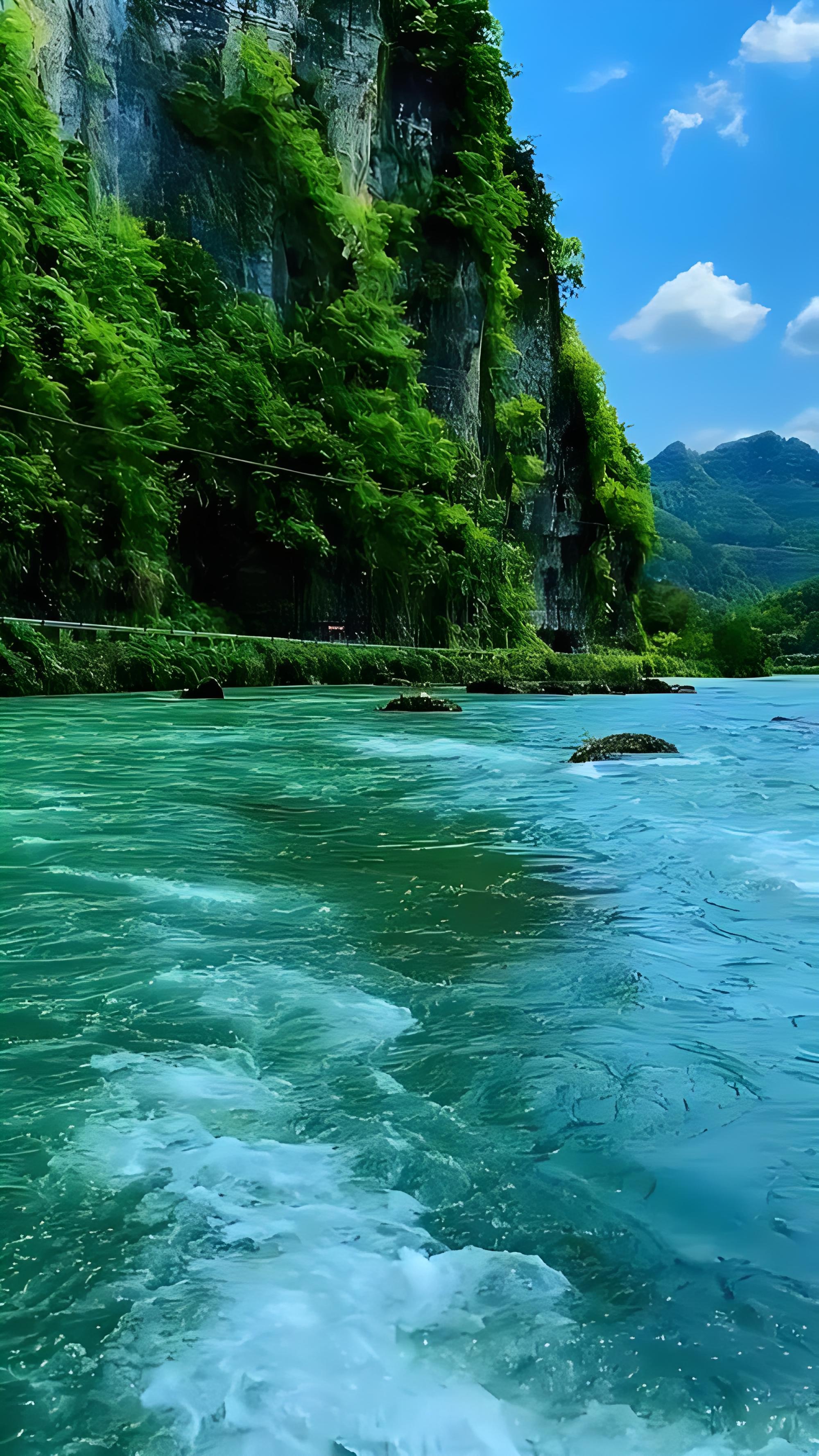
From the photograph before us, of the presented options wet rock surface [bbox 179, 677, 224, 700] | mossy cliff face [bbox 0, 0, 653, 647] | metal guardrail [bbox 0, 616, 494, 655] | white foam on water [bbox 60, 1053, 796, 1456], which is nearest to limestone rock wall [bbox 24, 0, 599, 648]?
mossy cliff face [bbox 0, 0, 653, 647]

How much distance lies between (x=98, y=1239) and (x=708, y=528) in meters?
177

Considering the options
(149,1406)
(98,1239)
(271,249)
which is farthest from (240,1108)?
(271,249)

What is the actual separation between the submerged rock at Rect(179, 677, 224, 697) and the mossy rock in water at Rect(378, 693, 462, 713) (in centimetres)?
279

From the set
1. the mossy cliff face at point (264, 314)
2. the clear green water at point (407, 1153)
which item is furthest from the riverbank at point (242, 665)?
the clear green water at point (407, 1153)

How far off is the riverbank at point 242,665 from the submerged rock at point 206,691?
5.24ft

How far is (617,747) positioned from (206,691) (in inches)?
316

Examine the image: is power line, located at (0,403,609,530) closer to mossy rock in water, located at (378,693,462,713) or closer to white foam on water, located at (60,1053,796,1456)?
mossy rock in water, located at (378,693,462,713)

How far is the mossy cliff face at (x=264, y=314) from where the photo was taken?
59.8ft

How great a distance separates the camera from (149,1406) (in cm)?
141

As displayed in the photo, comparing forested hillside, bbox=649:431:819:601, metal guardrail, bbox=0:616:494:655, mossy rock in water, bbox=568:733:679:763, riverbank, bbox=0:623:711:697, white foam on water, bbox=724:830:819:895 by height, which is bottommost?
white foam on water, bbox=724:830:819:895

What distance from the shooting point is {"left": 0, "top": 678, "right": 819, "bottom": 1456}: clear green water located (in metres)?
1.44

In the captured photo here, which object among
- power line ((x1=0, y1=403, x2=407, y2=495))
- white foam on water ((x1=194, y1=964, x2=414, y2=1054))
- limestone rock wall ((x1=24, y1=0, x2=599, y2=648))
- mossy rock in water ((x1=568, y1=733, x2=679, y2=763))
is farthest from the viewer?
limestone rock wall ((x1=24, y1=0, x2=599, y2=648))

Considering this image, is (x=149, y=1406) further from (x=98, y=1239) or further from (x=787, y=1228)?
(x=787, y=1228)

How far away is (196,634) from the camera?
19.1 meters
